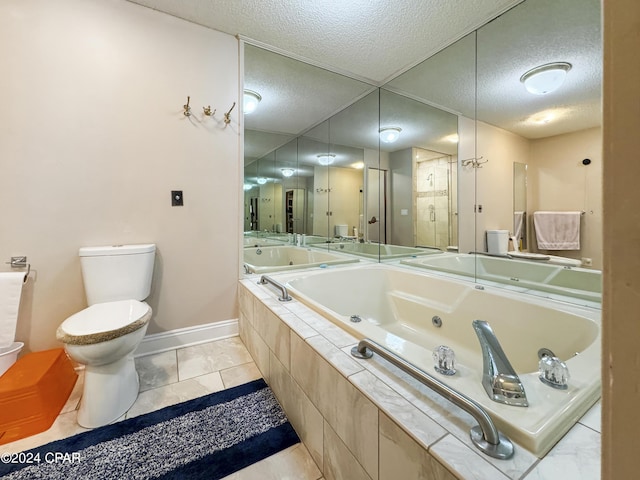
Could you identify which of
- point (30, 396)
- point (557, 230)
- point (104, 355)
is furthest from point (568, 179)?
point (30, 396)

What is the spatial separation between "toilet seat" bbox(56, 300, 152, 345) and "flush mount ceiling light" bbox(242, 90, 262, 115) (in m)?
1.67

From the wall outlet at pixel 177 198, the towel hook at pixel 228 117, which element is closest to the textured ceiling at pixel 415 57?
the towel hook at pixel 228 117

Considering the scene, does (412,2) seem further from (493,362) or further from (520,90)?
(493,362)

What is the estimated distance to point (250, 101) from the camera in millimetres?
2402

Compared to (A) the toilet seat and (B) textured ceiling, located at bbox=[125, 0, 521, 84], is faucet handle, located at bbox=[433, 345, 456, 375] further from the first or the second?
(B) textured ceiling, located at bbox=[125, 0, 521, 84]

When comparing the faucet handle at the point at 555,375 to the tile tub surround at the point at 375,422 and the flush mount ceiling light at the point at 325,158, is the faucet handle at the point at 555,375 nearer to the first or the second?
the tile tub surround at the point at 375,422

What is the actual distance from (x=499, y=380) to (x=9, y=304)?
226 centimetres

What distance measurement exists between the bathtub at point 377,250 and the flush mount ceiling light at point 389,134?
1.17 meters

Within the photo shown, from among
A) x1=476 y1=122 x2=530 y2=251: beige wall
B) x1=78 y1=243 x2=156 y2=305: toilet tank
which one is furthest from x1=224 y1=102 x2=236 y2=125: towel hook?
x1=476 y1=122 x2=530 y2=251: beige wall

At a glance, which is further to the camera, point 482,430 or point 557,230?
point 557,230

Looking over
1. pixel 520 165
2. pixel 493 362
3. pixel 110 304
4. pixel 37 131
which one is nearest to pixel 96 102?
pixel 37 131

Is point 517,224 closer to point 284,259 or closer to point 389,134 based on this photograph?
point 389,134

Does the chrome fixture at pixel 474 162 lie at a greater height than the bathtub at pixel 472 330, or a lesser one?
greater

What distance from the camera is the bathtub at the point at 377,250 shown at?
110 inches
